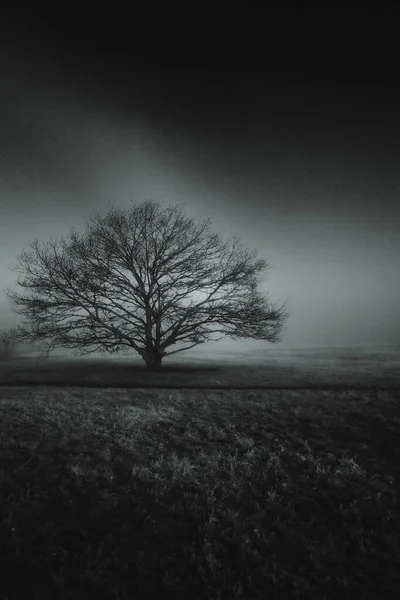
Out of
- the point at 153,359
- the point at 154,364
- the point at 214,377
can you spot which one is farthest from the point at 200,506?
the point at 153,359

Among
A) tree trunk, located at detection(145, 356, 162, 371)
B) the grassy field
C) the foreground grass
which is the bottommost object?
the foreground grass

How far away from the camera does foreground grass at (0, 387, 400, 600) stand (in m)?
5.48

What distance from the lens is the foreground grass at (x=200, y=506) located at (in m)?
5.48

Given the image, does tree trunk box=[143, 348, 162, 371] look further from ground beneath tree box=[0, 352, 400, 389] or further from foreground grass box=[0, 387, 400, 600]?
foreground grass box=[0, 387, 400, 600]

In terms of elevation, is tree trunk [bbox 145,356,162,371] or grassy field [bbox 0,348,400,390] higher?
tree trunk [bbox 145,356,162,371]

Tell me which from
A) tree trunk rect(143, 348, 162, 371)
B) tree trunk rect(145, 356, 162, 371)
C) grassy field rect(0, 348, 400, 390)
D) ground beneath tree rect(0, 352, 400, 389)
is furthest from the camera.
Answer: tree trunk rect(143, 348, 162, 371)

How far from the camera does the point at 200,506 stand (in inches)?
283

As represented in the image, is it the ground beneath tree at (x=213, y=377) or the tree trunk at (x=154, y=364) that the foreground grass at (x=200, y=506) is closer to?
the ground beneath tree at (x=213, y=377)

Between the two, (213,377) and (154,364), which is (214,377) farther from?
(154,364)

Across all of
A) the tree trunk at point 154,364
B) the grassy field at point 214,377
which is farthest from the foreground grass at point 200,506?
the tree trunk at point 154,364

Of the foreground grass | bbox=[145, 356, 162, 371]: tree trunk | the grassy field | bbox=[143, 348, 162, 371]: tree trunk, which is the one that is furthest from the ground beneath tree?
the foreground grass

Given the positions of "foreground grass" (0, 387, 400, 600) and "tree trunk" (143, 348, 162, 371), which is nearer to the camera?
"foreground grass" (0, 387, 400, 600)

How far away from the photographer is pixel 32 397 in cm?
1594

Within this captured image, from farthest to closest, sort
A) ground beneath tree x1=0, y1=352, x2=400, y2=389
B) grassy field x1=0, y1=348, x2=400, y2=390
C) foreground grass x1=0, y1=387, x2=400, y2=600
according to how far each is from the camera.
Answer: ground beneath tree x1=0, y1=352, x2=400, y2=389, grassy field x1=0, y1=348, x2=400, y2=390, foreground grass x1=0, y1=387, x2=400, y2=600
